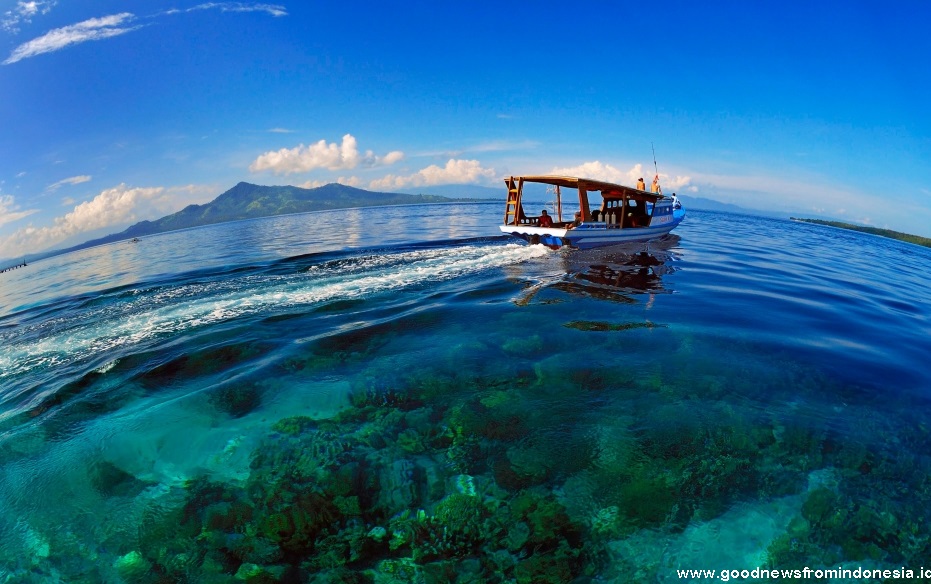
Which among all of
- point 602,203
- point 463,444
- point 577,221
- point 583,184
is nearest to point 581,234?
point 577,221

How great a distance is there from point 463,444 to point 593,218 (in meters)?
31.3

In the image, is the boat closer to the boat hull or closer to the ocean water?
the boat hull

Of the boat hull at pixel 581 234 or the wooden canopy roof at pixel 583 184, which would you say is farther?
the boat hull at pixel 581 234

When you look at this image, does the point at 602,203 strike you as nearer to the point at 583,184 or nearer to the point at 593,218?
the point at 593,218

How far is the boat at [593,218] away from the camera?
29.5 metres

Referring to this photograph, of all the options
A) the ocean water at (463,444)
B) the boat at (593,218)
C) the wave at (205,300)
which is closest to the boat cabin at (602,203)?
the boat at (593,218)

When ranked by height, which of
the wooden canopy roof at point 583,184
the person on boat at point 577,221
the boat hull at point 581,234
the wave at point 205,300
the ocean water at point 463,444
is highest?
the wooden canopy roof at point 583,184

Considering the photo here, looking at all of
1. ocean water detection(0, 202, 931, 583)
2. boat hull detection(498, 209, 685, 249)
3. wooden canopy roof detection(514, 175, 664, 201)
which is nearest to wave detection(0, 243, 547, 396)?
ocean water detection(0, 202, 931, 583)

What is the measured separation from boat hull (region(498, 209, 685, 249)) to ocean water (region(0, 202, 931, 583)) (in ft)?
43.0

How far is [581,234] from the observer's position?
3019cm

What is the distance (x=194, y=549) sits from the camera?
20.8 ft

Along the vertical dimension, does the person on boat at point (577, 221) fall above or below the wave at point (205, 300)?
above

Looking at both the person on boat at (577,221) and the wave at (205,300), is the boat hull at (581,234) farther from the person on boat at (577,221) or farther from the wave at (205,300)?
the wave at (205,300)

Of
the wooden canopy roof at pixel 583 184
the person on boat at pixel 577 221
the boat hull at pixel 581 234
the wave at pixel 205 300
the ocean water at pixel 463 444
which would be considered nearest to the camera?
the ocean water at pixel 463 444
